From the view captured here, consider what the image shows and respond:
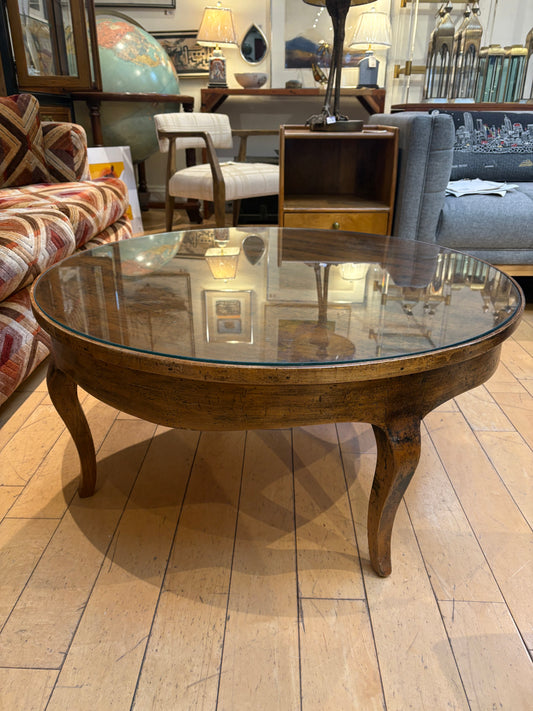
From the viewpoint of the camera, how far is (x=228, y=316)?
0.89 m

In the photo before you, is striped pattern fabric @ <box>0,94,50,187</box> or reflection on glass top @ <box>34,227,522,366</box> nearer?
reflection on glass top @ <box>34,227,522,366</box>

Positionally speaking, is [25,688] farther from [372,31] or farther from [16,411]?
[372,31]

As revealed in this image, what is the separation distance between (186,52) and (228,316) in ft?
11.7

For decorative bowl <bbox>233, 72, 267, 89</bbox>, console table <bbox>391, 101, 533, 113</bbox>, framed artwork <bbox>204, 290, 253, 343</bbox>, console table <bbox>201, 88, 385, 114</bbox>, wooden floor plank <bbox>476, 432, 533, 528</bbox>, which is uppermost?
decorative bowl <bbox>233, 72, 267, 89</bbox>

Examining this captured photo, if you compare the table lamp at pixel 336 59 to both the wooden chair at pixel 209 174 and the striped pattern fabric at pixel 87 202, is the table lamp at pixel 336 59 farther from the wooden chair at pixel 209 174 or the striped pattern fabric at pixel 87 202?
the striped pattern fabric at pixel 87 202

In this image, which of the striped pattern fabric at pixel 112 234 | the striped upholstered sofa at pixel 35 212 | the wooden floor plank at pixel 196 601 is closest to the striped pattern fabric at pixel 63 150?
the striped upholstered sofa at pixel 35 212

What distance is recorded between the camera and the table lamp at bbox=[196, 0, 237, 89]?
133 inches

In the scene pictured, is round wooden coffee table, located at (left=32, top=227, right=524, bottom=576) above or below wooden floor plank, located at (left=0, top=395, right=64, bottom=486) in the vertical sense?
above

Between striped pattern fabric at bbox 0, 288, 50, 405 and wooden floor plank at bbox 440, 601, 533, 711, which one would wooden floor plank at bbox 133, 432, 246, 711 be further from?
striped pattern fabric at bbox 0, 288, 50, 405

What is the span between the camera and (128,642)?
0.82 m

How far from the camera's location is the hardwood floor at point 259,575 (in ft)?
2.51

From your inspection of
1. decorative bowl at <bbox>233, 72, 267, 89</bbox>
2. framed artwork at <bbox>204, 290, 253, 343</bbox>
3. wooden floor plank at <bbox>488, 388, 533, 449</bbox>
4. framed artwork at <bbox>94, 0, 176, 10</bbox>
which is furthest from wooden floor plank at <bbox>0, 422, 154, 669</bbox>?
framed artwork at <bbox>94, 0, 176, 10</bbox>

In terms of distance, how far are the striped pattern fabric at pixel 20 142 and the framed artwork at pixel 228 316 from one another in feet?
5.52

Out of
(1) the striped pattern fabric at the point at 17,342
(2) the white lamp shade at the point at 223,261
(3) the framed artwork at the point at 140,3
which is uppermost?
(3) the framed artwork at the point at 140,3
